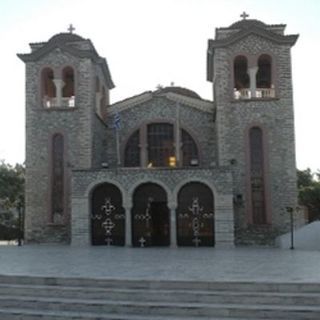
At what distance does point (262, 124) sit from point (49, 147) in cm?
1101

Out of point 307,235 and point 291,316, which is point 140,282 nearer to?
point 291,316

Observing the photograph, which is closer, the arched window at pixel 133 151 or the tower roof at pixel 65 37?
the tower roof at pixel 65 37

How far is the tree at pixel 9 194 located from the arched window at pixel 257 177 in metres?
19.8

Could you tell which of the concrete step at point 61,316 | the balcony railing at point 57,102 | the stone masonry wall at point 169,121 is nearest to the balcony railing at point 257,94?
the stone masonry wall at point 169,121

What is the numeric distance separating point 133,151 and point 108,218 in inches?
200

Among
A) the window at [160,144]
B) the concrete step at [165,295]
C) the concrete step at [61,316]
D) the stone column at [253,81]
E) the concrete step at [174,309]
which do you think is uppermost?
the stone column at [253,81]

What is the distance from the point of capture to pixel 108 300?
31.0 feet

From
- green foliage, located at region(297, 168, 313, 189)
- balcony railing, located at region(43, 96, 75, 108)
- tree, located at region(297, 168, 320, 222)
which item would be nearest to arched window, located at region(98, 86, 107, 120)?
balcony railing, located at region(43, 96, 75, 108)

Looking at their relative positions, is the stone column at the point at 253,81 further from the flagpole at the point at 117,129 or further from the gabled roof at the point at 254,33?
the flagpole at the point at 117,129

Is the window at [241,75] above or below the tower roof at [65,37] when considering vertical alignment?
below

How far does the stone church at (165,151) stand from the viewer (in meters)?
24.0

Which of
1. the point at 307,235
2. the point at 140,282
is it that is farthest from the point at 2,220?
the point at 140,282

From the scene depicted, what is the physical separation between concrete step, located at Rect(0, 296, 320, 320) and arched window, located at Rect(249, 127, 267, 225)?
1574 cm

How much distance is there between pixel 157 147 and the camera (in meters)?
28.1
